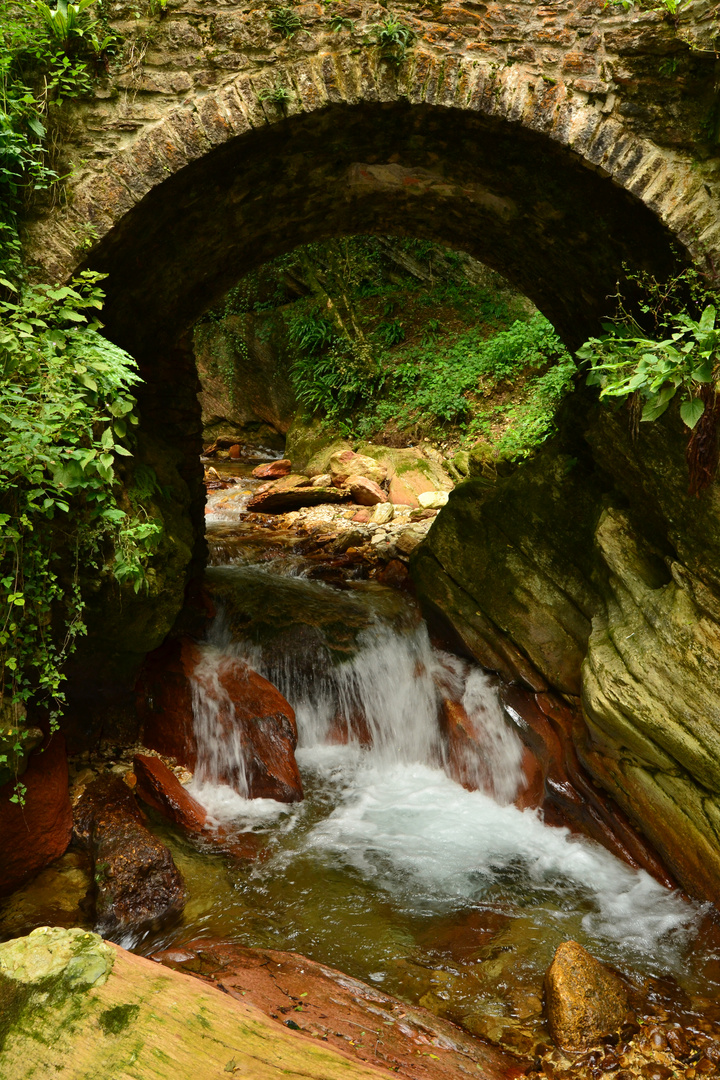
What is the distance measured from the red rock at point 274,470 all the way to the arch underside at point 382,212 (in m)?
6.20

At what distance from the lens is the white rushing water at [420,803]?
411 cm

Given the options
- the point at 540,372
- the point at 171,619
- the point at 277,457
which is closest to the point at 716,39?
the point at 171,619

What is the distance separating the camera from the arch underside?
4.03 m

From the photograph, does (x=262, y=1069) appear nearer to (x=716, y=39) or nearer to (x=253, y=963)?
(x=253, y=963)

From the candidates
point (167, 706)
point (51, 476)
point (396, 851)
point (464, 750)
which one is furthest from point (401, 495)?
point (51, 476)

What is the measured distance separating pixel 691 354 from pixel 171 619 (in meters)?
3.79

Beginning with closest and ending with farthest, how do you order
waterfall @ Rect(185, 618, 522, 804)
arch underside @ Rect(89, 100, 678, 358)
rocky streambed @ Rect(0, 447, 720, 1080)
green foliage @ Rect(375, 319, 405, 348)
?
rocky streambed @ Rect(0, 447, 720, 1080), arch underside @ Rect(89, 100, 678, 358), waterfall @ Rect(185, 618, 522, 804), green foliage @ Rect(375, 319, 405, 348)

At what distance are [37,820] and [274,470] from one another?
343 inches

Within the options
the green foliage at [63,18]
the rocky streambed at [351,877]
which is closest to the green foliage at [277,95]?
the green foliage at [63,18]

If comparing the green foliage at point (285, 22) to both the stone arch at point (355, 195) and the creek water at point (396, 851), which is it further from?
the creek water at point (396, 851)

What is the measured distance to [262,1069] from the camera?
73.6 inches

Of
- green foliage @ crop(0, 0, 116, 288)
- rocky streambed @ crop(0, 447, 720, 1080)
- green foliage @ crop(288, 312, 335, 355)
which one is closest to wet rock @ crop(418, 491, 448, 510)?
rocky streambed @ crop(0, 447, 720, 1080)

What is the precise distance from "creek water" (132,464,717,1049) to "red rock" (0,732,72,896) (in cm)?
70

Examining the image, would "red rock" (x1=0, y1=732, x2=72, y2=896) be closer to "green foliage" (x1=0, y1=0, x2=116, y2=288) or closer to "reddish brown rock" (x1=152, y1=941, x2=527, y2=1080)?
"reddish brown rock" (x1=152, y1=941, x2=527, y2=1080)
